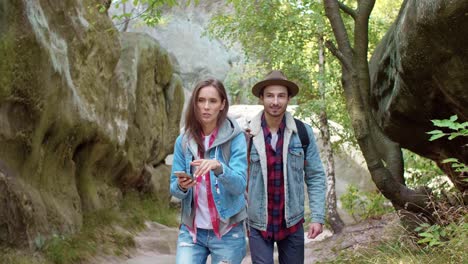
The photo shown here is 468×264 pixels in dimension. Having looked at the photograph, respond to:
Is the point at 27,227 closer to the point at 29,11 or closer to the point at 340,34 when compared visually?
the point at 29,11

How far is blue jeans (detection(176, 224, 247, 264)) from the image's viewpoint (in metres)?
3.54

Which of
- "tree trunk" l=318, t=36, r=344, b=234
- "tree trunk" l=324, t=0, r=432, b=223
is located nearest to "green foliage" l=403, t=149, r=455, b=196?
"tree trunk" l=318, t=36, r=344, b=234

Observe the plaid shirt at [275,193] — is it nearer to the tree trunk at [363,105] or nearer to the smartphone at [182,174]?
the smartphone at [182,174]

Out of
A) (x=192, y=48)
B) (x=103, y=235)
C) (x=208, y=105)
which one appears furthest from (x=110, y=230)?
(x=192, y=48)

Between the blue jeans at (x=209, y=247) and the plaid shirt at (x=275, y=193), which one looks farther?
the plaid shirt at (x=275, y=193)

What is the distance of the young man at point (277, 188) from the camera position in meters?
4.29

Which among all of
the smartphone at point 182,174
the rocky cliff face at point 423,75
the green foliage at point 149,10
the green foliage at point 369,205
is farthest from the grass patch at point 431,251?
the green foliage at point 369,205

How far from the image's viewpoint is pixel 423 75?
517 centimetres

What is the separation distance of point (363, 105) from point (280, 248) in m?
2.27

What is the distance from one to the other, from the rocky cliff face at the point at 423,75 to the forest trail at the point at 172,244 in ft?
6.09

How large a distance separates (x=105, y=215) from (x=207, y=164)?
300 inches

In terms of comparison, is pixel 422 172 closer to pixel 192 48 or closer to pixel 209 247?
pixel 209 247

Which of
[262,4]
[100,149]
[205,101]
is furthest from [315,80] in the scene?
[205,101]

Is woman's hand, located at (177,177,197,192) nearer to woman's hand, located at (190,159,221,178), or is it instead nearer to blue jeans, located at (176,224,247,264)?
woman's hand, located at (190,159,221,178)
